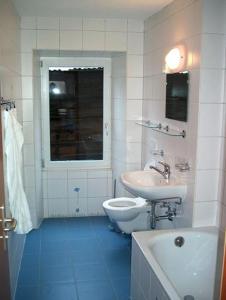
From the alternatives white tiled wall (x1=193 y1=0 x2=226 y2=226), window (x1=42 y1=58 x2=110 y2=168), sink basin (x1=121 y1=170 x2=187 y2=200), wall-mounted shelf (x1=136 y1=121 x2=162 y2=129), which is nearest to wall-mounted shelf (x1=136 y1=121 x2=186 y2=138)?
wall-mounted shelf (x1=136 y1=121 x2=162 y2=129)

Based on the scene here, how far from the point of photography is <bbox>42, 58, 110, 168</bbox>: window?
4395mm

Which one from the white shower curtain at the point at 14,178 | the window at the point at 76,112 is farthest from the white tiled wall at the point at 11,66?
the window at the point at 76,112

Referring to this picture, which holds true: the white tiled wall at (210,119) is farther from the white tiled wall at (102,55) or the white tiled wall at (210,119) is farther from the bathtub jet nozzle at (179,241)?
the white tiled wall at (102,55)

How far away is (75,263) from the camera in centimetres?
337

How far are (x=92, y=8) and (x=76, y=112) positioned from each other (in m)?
1.41

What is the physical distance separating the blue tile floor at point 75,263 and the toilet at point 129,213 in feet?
0.56

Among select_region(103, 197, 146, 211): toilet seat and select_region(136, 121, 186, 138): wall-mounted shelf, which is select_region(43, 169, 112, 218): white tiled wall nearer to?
select_region(103, 197, 146, 211): toilet seat

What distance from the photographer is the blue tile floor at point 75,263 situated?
9.56 feet

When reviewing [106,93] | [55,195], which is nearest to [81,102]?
[106,93]

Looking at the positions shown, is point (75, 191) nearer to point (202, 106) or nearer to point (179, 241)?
point (179, 241)

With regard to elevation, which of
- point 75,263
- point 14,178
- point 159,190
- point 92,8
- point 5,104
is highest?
point 92,8

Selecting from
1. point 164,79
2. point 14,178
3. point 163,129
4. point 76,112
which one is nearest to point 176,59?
point 164,79

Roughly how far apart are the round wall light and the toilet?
1364 millimetres

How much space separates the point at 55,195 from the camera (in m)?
4.45
